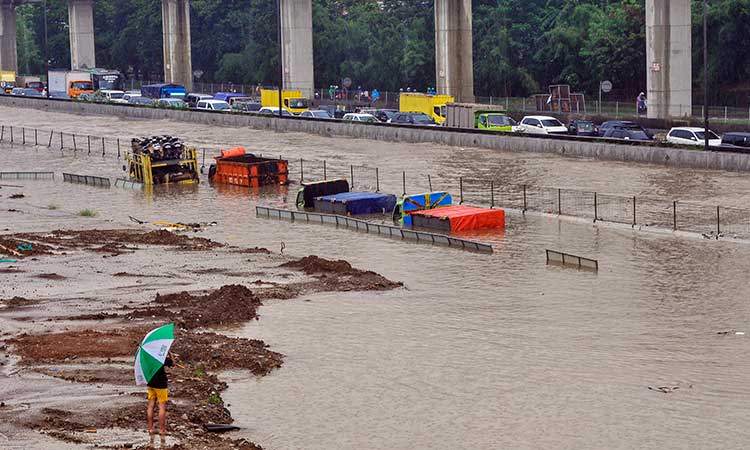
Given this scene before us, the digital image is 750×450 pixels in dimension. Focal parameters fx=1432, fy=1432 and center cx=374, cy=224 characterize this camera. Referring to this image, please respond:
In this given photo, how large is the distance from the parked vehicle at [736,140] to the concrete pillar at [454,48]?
31.5 metres

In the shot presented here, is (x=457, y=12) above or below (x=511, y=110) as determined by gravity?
above

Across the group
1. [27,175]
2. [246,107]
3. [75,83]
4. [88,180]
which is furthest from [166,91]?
[88,180]

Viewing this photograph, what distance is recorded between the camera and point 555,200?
48.3 meters

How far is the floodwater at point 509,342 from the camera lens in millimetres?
22422

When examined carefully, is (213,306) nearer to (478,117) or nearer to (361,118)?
(478,117)

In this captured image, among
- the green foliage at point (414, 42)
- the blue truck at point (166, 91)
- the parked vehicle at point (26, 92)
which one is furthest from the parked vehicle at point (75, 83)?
the green foliage at point (414, 42)

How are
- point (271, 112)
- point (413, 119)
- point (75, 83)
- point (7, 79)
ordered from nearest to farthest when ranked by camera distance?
point (413, 119) → point (271, 112) → point (75, 83) → point (7, 79)

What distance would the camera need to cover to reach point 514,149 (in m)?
62.8

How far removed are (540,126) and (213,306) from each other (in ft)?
125

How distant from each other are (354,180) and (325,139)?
1707 cm

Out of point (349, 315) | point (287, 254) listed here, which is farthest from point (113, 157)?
point (349, 315)

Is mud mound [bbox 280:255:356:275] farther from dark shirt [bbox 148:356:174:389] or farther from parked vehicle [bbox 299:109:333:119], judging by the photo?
parked vehicle [bbox 299:109:333:119]

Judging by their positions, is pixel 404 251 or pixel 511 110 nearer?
pixel 404 251

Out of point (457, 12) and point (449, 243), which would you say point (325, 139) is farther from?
point (449, 243)
